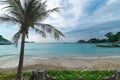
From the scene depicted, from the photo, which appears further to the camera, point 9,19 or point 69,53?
point 69,53

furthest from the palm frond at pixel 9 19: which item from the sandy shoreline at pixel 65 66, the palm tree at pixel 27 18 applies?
the sandy shoreline at pixel 65 66

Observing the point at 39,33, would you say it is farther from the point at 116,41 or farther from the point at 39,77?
the point at 116,41

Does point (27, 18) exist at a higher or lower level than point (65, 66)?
higher

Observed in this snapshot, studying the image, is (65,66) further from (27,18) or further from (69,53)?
(69,53)

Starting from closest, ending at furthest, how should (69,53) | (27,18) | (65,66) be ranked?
(27,18), (65,66), (69,53)

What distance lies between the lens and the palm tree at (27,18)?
11.4m

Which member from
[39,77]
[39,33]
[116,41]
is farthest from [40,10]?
[116,41]

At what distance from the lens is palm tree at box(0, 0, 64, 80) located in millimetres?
11366

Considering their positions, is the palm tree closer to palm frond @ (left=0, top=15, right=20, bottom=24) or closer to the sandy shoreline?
palm frond @ (left=0, top=15, right=20, bottom=24)

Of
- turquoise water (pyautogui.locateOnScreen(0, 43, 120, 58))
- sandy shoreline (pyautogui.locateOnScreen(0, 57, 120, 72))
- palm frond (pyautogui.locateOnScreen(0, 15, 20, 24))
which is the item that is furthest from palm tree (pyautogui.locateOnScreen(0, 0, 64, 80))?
turquoise water (pyautogui.locateOnScreen(0, 43, 120, 58))

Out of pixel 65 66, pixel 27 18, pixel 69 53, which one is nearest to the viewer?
pixel 27 18

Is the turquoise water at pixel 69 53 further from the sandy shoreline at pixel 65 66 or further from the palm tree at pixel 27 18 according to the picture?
the palm tree at pixel 27 18

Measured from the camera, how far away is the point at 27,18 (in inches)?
448

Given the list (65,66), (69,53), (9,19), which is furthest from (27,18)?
(69,53)
